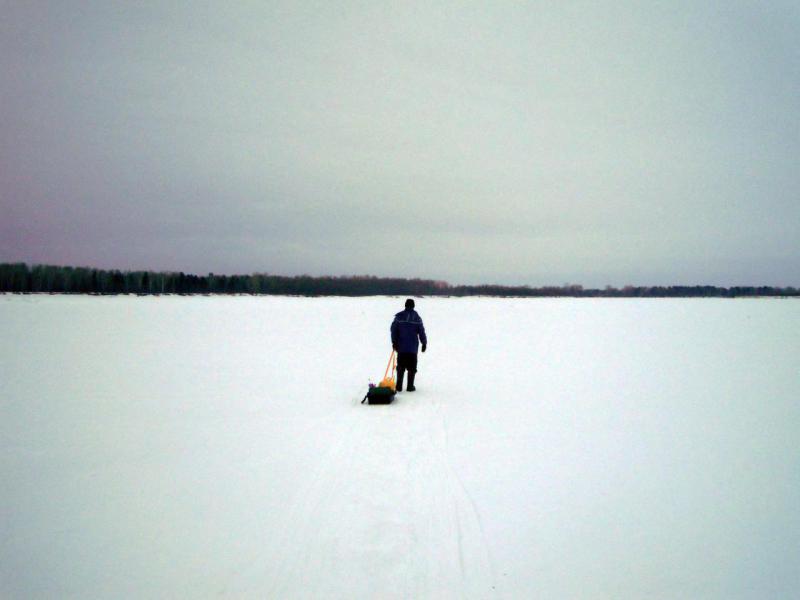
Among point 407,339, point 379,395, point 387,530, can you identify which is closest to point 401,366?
point 407,339

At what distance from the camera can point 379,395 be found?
862cm

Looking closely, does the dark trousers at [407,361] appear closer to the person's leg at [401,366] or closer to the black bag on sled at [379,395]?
the person's leg at [401,366]

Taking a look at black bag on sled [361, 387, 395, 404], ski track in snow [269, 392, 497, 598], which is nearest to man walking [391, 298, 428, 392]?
black bag on sled [361, 387, 395, 404]

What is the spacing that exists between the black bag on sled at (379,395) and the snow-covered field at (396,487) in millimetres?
191

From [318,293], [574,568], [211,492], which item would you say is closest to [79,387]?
[211,492]

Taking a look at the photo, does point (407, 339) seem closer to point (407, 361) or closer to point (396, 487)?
point (407, 361)

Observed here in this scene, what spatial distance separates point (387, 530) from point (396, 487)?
0.84 m

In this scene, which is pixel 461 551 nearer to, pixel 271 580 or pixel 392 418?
pixel 271 580

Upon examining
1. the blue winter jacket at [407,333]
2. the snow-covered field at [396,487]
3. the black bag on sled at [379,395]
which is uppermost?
the blue winter jacket at [407,333]

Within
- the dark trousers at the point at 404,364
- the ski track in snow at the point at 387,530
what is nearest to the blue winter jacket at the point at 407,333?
the dark trousers at the point at 404,364

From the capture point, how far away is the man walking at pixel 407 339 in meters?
9.64

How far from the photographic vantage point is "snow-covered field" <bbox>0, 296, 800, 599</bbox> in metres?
3.63

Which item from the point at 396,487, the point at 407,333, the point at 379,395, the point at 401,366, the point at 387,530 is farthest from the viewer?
the point at 401,366

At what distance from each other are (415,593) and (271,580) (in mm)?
1022
